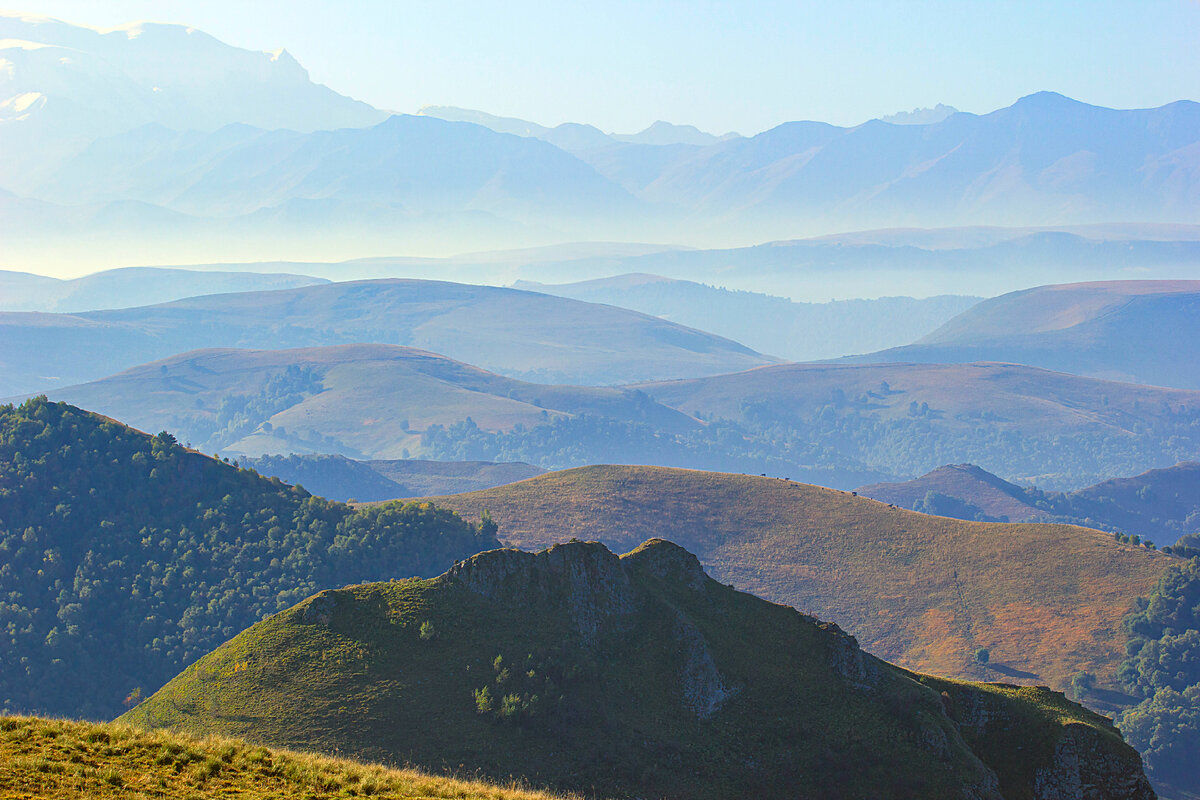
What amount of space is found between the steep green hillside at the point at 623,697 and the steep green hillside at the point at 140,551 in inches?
2733

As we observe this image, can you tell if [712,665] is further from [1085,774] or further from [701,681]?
[1085,774]

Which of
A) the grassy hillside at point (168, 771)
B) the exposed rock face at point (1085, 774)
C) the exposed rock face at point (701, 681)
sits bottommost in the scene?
the exposed rock face at point (1085, 774)

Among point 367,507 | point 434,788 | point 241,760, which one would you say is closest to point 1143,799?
point 434,788

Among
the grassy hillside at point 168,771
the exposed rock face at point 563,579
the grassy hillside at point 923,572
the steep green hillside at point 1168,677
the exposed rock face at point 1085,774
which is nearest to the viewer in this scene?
the grassy hillside at point 168,771

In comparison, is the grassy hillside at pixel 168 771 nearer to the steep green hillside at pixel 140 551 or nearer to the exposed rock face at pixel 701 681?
the exposed rock face at pixel 701 681

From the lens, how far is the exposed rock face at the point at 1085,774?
48.0 meters

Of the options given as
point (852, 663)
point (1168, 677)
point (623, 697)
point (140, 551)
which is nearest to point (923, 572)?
point (1168, 677)

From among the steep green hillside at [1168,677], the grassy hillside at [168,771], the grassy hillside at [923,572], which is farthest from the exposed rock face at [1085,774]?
the steep green hillside at [1168,677]

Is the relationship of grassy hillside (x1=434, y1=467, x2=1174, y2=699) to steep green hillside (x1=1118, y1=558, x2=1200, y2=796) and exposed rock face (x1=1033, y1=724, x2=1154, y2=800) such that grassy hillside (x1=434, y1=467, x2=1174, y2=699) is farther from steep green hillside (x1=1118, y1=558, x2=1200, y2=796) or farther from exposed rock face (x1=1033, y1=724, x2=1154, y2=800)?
exposed rock face (x1=1033, y1=724, x2=1154, y2=800)

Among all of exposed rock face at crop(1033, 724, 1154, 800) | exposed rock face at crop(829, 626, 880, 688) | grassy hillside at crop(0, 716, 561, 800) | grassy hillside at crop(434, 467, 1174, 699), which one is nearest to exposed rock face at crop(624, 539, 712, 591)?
exposed rock face at crop(829, 626, 880, 688)

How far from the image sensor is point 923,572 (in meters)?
172

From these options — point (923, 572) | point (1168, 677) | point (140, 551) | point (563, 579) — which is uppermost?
point (563, 579)

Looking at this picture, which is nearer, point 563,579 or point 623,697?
point 623,697

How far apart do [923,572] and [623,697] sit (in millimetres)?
128093
